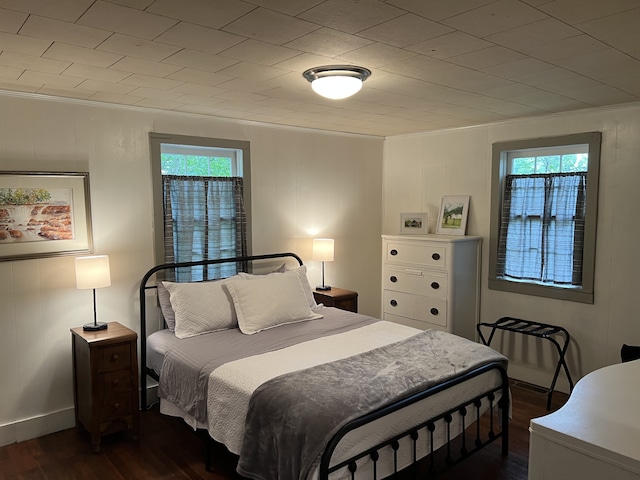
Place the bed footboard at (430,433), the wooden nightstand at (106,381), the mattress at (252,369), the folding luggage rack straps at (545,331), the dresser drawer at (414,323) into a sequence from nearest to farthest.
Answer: the bed footboard at (430,433), the mattress at (252,369), the wooden nightstand at (106,381), the folding luggage rack straps at (545,331), the dresser drawer at (414,323)

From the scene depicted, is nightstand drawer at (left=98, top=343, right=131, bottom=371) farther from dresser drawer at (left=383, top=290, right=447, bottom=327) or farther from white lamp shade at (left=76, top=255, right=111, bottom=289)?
dresser drawer at (left=383, top=290, right=447, bottom=327)

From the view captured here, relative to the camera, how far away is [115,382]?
313cm

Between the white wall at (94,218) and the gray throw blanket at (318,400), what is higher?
the white wall at (94,218)

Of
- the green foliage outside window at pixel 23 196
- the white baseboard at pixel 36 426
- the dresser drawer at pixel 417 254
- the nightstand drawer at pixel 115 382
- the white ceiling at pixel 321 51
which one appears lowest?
the white baseboard at pixel 36 426

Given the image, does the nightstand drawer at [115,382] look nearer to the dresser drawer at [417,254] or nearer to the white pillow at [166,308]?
the white pillow at [166,308]

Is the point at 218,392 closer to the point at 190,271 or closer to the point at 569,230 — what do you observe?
the point at 190,271

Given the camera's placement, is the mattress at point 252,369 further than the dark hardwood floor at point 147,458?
No

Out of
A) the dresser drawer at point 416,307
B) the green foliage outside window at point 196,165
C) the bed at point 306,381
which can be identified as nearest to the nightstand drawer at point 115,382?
the bed at point 306,381

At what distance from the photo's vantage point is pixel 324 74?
2.62m

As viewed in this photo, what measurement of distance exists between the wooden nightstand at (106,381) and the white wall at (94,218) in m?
0.23

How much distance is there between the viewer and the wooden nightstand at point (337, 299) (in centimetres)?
440

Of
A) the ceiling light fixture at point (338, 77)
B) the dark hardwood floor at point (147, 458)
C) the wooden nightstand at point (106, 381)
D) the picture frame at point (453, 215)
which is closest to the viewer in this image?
the ceiling light fixture at point (338, 77)

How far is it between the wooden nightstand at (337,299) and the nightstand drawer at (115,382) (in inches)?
72.5

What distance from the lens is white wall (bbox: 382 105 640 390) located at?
142 inches
